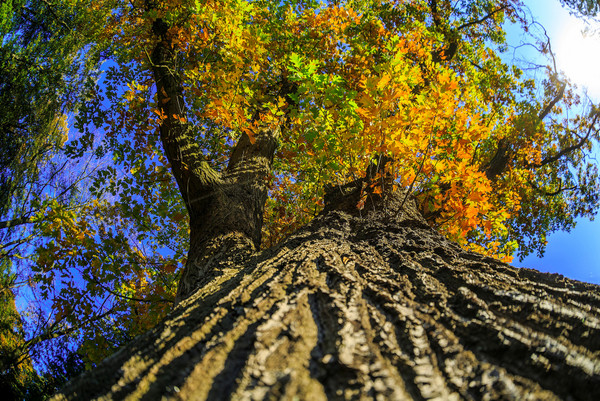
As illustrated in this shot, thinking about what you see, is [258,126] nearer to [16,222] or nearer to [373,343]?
[373,343]

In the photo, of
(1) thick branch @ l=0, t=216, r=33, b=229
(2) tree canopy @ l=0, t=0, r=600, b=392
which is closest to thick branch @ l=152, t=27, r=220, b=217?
(2) tree canopy @ l=0, t=0, r=600, b=392

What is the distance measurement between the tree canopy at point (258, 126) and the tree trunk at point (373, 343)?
1510 millimetres

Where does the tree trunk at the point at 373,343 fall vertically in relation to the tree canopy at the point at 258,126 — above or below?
below

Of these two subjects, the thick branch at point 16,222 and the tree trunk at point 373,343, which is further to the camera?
the thick branch at point 16,222

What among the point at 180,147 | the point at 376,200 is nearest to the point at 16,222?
the point at 180,147

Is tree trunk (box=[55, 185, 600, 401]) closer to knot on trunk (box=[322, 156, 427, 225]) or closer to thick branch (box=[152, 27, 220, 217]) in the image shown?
knot on trunk (box=[322, 156, 427, 225])

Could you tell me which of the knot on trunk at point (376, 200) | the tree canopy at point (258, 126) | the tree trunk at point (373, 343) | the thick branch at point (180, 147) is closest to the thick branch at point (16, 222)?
the tree canopy at point (258, 126)

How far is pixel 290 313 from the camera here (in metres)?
1.01

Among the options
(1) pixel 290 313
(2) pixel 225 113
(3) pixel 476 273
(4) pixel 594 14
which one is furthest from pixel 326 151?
(4) pixel 594 14

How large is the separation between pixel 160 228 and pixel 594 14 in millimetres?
10661

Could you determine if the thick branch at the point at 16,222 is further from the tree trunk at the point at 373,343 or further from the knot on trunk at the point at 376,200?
the tree trunk at the point at 373,343

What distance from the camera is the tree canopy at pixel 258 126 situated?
9.87 ft

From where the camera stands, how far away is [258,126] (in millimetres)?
4492

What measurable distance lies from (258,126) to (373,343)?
157 inches
